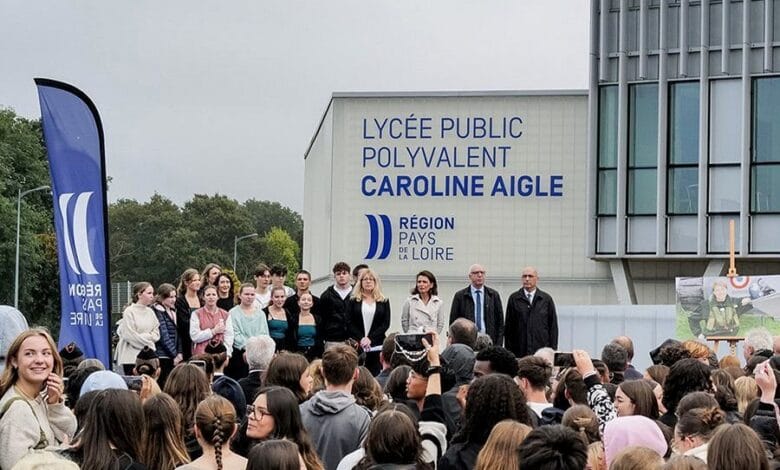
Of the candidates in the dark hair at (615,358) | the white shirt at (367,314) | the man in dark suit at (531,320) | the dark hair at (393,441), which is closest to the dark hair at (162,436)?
the dark hair at (393,441)

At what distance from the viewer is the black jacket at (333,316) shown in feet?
55.2

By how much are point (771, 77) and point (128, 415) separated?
1238 inches

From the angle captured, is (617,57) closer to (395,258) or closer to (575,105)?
(575,105)

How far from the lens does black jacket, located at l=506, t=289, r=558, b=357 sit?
715 inches

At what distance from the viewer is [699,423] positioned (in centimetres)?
780

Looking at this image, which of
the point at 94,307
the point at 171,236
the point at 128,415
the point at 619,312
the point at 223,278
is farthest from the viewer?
the point at 171,236

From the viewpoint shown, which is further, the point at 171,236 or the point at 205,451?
the point at 171,236

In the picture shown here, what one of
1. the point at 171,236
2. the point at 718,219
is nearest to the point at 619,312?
the point at 718,219

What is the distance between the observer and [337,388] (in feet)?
28.7

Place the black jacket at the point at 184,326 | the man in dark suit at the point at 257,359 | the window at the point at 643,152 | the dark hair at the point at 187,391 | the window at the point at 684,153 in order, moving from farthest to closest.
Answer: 1. the window at the point at 643,152
2. the window at the point at 684,153
3. the black jacket at the point at 184,326
4. the man in dark suit at the point at 257,359
5. the dark hair at the point at 187,391

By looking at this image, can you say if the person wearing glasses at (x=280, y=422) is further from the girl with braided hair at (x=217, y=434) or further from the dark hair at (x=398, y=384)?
the dark hair at (x=398, y=384)

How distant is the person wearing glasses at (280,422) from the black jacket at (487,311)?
10044mm

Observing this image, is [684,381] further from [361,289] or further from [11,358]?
[361,289]

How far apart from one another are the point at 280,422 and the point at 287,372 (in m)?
1.57
